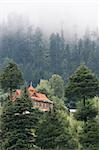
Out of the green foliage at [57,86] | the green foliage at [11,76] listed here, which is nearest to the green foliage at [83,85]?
the green foliage at [11,76]

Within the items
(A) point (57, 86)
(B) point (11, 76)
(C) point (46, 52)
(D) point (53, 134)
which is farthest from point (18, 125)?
(C) point (46, 52)

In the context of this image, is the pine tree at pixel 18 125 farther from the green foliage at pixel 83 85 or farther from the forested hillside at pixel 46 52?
the forested hillside at pixel 46 52

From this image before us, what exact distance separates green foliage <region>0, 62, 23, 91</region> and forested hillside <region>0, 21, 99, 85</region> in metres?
43.0

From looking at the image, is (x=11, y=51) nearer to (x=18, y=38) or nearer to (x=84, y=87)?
(x=18, y=38)

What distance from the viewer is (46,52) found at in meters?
66.5

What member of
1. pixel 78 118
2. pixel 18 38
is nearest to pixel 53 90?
pixel 78 118

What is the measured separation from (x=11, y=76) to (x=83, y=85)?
2.88 m

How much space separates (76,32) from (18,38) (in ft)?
33.3

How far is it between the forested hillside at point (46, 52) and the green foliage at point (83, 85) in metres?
44.6

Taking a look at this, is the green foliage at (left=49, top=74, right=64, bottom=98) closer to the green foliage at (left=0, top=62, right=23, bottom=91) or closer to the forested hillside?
the forested hillside

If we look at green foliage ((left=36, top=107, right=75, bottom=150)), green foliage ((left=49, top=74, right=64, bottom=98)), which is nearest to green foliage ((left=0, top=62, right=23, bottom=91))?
green foliage ((left=36, top=107, right=75, bottom=150))

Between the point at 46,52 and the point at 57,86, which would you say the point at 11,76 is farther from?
the point at 46,52

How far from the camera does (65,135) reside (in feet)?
46.9

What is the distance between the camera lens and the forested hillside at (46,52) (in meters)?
63.0
